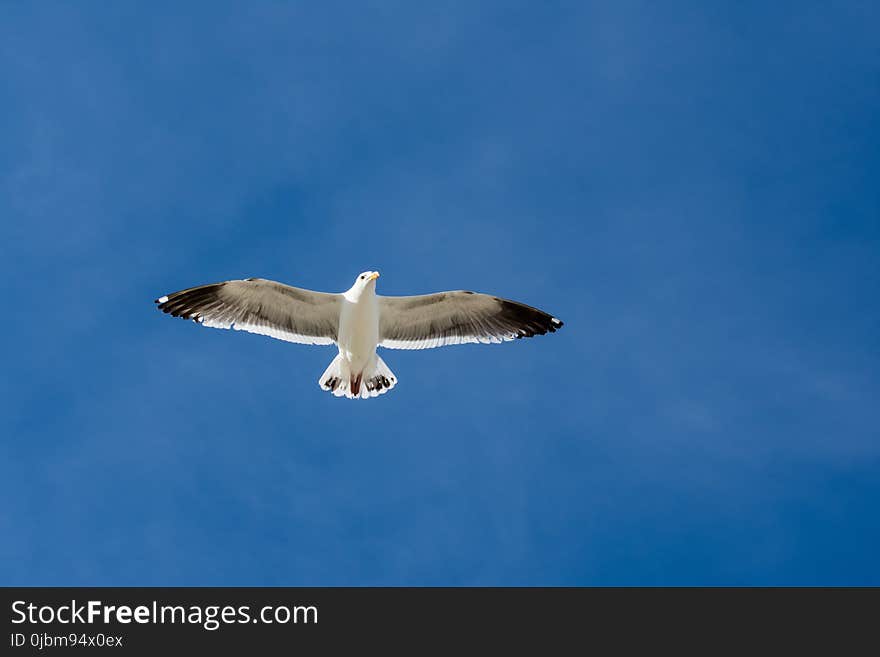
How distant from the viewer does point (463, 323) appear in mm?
14844

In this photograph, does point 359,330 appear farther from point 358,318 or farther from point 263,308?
point 263,308

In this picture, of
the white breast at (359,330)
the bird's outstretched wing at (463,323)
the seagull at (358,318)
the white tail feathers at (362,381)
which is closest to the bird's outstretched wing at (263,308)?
the seagull at (358,318)

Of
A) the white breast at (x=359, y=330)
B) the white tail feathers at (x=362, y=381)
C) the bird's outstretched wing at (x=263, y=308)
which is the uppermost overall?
the bird's outstretched wing at (x=263, y=308)

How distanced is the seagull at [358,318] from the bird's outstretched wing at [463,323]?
0.01 meters

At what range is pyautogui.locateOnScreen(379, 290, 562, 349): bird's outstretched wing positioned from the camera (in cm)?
1464

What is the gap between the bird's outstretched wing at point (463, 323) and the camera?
1464cm

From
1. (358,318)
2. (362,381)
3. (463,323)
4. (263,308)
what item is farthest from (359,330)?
(463,323)

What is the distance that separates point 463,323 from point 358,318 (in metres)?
Answer: 1.68

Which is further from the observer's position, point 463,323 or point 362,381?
point 463,323

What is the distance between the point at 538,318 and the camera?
14781 mm

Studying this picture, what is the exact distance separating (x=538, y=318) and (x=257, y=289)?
4116 millimetres

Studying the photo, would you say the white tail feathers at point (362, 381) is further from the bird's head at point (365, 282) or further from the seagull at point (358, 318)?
the bird's head at point (365, 282)
